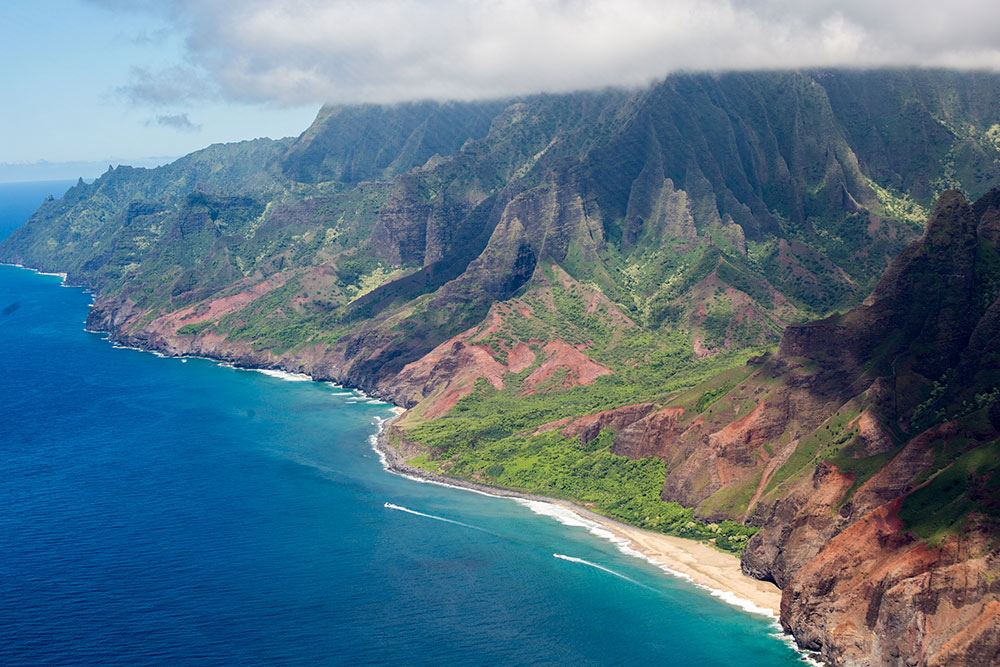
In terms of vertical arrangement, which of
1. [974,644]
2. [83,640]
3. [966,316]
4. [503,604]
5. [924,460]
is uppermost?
[966,316]

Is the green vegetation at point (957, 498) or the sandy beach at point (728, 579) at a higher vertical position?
the green vegetation at point (957, 498)

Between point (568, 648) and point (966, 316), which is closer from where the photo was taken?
point (568, 648)

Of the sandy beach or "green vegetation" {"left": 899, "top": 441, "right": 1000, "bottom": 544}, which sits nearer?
"green vegetation" {"left": 899, "top": 441, "right": 1000, "bottom": 544}

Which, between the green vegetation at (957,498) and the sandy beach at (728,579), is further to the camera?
the sandy beach at (728,579)

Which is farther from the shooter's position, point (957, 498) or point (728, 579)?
point (728, 579)

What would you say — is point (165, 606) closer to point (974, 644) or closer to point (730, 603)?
point (730, 603)

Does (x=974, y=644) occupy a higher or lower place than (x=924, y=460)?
lower

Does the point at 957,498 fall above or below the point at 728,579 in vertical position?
above

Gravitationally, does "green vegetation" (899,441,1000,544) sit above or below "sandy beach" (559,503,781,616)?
above

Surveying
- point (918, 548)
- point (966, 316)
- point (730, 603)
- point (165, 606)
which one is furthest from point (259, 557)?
point (966, 316)

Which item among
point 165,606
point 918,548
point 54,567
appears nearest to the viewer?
point 918,548

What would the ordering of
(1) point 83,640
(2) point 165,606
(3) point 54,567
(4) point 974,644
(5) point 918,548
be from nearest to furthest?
(4) point 974,644, (5) point 918,548, (1) point 83,640, (2) point 165,606, (3) point 54,567
